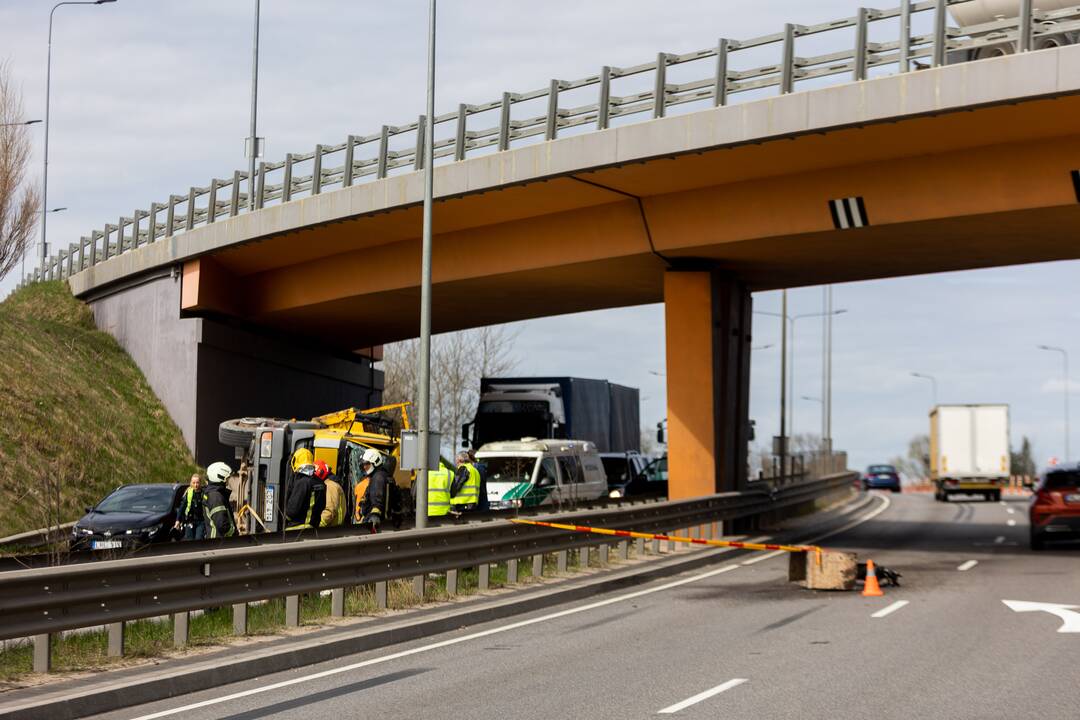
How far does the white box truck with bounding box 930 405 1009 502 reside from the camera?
2057 inches

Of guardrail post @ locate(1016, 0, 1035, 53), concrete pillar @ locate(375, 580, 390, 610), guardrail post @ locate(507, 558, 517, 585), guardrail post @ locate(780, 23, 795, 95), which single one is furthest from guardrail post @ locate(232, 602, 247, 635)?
guardrail post @ locate(1016, 0, 1035, 53)

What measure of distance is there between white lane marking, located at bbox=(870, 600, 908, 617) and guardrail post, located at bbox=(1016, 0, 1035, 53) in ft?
27.9

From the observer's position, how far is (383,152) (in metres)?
28.9

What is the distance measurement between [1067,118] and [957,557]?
8066mm

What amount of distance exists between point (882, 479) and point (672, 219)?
49512 mm

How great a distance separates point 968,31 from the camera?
21.1 metres

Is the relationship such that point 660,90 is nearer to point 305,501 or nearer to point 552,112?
point 552,112

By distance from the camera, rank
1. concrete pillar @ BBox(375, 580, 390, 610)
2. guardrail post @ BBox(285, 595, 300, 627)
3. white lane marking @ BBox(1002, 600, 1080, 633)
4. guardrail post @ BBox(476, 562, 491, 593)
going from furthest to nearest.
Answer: guardrail post @ BBox(476, 562, 491, 593) < concrete pillar @ BBox(375, 580, 390, 610) < white lane marking @ BBox(1002, 600, 1080, 633) < guardrail post @ BBox(285, 595, 300, 627)

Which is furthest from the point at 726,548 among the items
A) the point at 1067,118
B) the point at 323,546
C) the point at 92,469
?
the point at 92,469

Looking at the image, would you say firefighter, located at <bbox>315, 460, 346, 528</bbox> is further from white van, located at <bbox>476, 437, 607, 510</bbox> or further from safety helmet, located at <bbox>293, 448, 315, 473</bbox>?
white van, located at <bbox>476, 437, 607, 510</bbox>

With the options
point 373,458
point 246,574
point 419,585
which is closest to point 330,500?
point 373,458

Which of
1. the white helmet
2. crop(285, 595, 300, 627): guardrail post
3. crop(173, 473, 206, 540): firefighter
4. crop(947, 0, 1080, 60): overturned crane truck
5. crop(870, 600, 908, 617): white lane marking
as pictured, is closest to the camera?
crop(285, 595, 300, 627): guardrail post

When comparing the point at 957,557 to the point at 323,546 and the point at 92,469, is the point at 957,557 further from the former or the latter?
the point at 92,469

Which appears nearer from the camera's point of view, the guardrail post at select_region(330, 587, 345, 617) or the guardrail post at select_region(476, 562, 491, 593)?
the guardrail post at select_region(330, 587, 345, 617)
